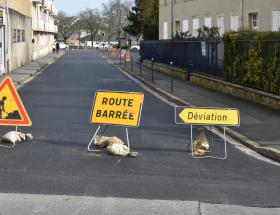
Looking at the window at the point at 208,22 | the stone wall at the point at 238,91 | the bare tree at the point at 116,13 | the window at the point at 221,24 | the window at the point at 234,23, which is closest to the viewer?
the stone wall at the point at 238,91

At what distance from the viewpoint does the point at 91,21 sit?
153m

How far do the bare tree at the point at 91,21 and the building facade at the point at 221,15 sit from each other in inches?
3733

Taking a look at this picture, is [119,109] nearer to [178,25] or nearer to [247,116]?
[247,116]

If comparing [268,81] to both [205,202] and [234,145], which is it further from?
[205,202]

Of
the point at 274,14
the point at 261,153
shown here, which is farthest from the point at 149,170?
the point at 274,14

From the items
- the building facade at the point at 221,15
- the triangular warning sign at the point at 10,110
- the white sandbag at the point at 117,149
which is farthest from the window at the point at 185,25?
the white sandbag at the point at 117,149

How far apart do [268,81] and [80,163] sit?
10.1 m

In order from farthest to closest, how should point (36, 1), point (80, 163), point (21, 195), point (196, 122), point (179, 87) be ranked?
point (36, 1)
point (179, 87)
point (196, 122)
point (80, 163)
point (21, 195)

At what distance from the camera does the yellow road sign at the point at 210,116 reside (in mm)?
10836

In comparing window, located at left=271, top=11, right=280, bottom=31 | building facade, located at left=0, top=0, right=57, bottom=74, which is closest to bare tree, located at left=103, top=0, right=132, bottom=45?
building facade, located at left=0, top=0, right=57, bottom=74

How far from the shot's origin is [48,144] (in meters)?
11.7

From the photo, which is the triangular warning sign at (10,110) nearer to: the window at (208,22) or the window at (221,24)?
the window at (221,24)

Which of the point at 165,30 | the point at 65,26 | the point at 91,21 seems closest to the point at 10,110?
the point at 165,30

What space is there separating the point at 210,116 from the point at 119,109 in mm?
1614
